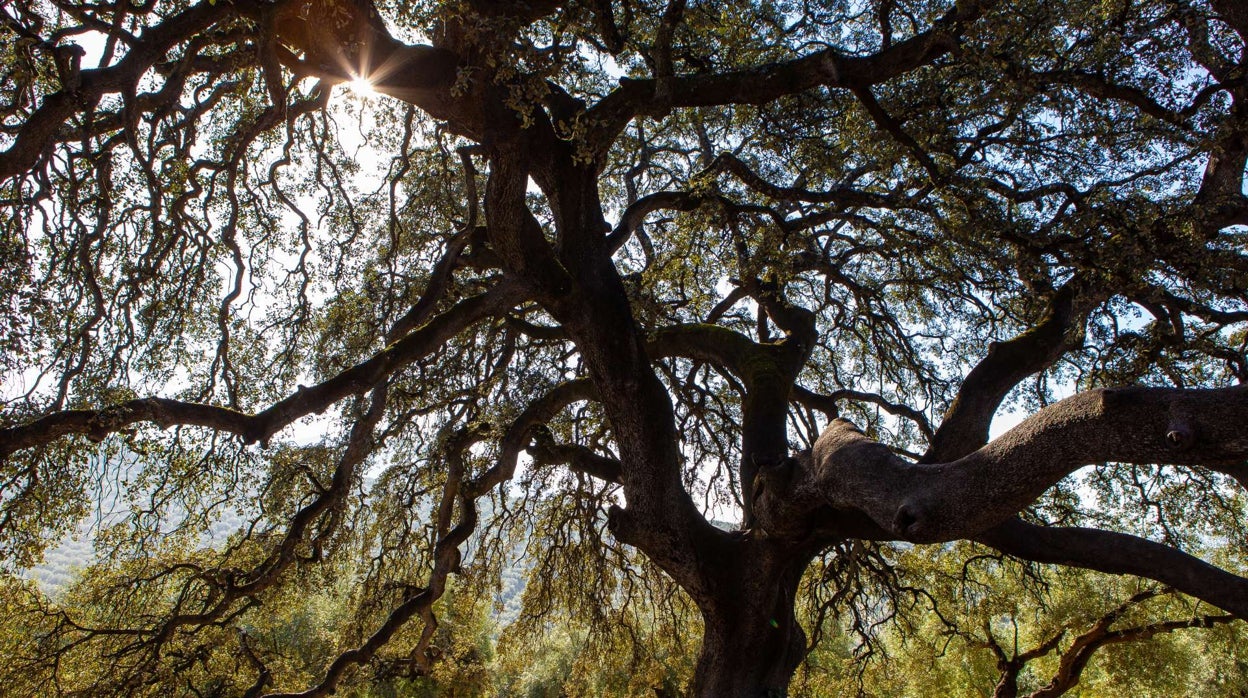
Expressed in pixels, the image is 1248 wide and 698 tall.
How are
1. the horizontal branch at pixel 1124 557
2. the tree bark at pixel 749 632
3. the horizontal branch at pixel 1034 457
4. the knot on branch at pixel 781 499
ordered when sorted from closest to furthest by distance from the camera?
the horizontal branch at pixel 1034 457 → the horizontal branch at pixel 1124 557 → the knot on branch at pixel 781 499 → the tree bark at pixel 749 632

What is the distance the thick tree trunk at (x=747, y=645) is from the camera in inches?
213

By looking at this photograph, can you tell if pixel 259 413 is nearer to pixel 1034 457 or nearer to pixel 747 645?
pixel 747 645

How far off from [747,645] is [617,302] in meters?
3.00

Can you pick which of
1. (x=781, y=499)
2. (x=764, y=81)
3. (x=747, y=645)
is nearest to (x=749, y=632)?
(x=747, y=645)

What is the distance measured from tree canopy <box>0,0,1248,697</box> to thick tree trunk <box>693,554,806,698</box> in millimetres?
30

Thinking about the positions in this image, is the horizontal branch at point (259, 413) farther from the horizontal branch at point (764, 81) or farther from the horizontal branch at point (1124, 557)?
the horizontal branch at point (1124, 557)

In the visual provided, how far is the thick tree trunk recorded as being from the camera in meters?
5.40

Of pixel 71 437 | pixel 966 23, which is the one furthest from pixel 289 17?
pixel 966 23

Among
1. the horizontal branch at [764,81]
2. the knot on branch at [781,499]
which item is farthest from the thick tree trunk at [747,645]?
the horizontal branch at [764,81]

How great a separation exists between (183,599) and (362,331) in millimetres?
3041

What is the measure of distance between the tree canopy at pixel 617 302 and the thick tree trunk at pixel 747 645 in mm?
30

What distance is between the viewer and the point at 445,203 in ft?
27.8

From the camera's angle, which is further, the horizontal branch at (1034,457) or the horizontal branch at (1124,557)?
→ the horizontal branch at (1124,557)

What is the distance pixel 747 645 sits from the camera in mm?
5457
